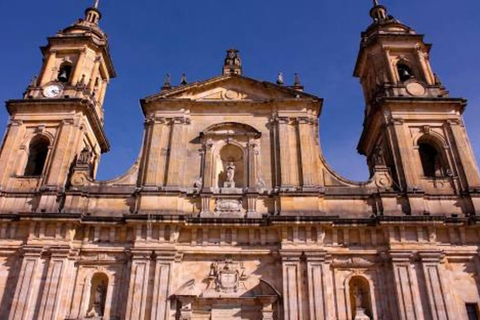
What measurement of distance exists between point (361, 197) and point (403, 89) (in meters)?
6.07

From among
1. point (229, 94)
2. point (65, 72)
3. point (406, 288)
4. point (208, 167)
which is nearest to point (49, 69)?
point (65, 72)

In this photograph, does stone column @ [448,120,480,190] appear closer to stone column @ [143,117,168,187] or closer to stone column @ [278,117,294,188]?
stone column @ [278,117,294,188]

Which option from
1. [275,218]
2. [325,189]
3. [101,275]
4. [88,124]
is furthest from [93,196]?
[325,189]

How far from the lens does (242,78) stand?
22.7 metres

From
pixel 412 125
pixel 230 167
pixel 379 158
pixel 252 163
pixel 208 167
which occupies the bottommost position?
pixel 208 167

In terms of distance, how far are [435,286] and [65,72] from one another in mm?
18118

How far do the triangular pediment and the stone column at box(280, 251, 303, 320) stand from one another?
7163mm

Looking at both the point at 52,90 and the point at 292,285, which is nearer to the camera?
the point at 292,285

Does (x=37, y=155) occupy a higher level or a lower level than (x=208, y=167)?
higher

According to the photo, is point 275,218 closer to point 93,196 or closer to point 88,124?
point 93,196

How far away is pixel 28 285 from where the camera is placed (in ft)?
57.7

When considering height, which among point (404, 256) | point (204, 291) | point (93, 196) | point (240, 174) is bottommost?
point (204, 291)

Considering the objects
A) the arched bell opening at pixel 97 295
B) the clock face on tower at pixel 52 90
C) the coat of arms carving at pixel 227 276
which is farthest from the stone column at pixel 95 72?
the coat of arms carving at pixel 227 276

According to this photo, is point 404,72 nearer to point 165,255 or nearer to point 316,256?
point 316,256
